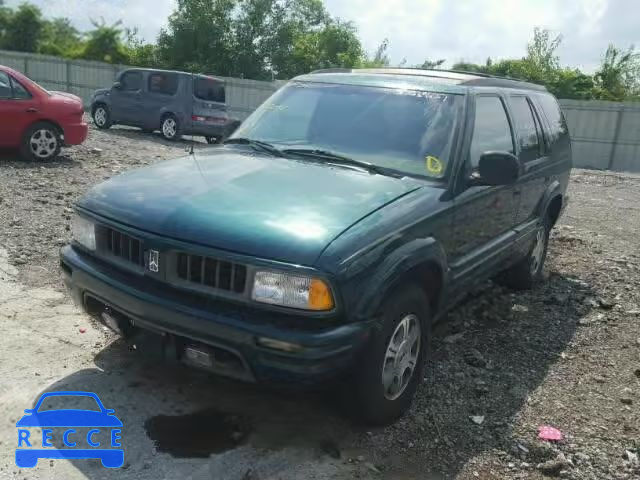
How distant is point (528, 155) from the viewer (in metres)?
5.03

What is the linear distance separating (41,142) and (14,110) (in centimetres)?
63

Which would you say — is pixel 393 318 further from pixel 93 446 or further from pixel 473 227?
pixel 93 446

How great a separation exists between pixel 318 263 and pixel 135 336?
1100 mm

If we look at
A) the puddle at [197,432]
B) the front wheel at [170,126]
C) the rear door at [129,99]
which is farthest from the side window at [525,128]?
the rear door at [129,99]

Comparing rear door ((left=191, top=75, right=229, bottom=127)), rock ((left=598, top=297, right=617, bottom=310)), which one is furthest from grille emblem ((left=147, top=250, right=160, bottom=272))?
rear door ((left=191, top=75, right=229, bottom=127))

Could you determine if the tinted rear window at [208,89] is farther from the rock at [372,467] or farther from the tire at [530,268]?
the rock at [372,467]

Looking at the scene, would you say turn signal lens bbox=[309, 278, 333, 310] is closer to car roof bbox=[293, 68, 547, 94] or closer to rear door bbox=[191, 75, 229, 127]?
car roof bbox=[293, 68, 547, 94]

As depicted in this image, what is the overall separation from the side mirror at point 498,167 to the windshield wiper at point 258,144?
1.23 m

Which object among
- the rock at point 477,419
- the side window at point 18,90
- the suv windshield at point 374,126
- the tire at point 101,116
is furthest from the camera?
the tire at point 101,116

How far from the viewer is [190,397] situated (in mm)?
3531

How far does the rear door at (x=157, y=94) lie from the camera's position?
16688mm

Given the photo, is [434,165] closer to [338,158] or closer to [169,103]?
[338,158]

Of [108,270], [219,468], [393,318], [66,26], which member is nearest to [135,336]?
[108,270]

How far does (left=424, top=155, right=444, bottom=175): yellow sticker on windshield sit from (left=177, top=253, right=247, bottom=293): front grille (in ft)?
4.78
